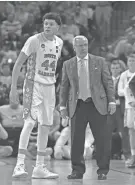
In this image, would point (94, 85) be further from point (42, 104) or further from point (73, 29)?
point (73, 29)

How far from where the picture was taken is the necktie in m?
5.23

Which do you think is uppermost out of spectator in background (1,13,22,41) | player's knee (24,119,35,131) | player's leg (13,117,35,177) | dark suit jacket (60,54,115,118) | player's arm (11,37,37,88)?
spectator in background (1,13,22,41)

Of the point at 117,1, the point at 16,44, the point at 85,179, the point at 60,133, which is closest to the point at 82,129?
the point at 85,179

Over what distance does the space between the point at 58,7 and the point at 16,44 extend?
1.33m

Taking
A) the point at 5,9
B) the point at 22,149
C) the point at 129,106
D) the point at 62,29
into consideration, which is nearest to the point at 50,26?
the point at 22,149

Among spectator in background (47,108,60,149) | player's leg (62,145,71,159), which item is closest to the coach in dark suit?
player's leg (62,145,71,159)

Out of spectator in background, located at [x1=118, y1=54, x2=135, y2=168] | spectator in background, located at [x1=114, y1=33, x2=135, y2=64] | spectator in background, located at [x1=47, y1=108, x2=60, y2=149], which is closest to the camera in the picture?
spectator in background, located at [x1=118, y1=54, x2=135, y2=168]

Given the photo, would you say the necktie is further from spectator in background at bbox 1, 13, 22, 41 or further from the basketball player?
spectator in background at bbox 1, 13, 22, 41

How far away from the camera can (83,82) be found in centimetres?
527

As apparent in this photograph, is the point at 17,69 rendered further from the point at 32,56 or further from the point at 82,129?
the point at 82,129

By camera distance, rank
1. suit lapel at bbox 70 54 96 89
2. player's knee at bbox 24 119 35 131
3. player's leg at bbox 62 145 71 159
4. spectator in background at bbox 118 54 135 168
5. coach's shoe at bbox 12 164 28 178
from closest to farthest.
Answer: coach's shoe at bbox 12 164 28 178
player's knee at bbox 24 119 35 131
suit lapel at bbox 70 54 96 89
spectator in background at bbox 118 54 135 168
player's leg at bbox 62 145 71 159

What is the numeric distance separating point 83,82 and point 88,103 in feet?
0.76

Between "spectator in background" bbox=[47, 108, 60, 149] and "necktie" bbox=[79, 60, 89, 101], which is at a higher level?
"necktie" bbox=[79, 60, 89, 101]

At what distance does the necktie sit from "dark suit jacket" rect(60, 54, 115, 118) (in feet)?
0.14
